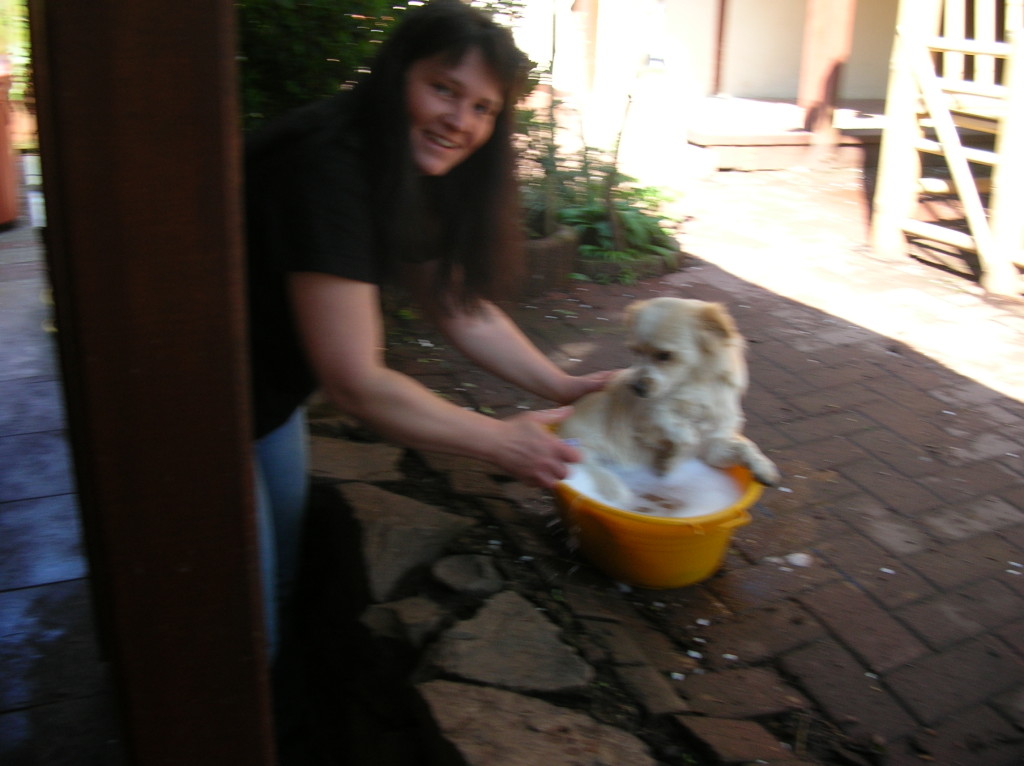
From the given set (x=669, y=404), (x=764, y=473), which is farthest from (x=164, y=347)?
(x=764, y=473)

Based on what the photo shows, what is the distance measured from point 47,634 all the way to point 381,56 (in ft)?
6.72

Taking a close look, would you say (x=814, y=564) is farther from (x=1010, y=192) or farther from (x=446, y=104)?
(x=1010, y=192)

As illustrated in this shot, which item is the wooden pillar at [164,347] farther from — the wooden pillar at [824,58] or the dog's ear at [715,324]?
the wooden pillar at [824,58]

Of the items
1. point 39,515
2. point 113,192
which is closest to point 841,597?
point 113,192

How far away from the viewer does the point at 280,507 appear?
2.51 m

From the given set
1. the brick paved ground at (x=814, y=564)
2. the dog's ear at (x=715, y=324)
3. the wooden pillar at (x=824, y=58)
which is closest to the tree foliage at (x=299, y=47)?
the brick paved ground at (x=814, y=564)

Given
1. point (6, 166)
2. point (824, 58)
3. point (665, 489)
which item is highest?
point (824, 58)

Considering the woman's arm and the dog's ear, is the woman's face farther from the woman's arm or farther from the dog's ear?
the dog's ear

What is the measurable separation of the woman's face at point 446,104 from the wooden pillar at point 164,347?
832mm

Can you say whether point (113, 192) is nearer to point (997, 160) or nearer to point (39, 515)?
point (39, 515)

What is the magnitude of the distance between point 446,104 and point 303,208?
42cm

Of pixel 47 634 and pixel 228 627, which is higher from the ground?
pixel 228 627

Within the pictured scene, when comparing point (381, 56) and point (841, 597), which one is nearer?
point (381, 56)

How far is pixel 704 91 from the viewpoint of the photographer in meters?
11.8
